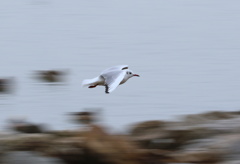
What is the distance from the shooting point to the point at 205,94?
31.8ft

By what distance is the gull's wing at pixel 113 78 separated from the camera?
6.47 metres

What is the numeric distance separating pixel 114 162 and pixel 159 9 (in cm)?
835

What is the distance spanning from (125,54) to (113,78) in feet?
14.4

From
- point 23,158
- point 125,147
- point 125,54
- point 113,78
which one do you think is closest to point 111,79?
point 113,78

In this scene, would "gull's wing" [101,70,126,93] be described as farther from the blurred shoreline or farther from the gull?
the blurred shoreline

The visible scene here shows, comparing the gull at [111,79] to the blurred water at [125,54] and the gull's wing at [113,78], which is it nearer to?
the gull's wing at [113,78]

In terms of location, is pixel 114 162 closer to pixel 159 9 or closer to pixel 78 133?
pixel 78 133

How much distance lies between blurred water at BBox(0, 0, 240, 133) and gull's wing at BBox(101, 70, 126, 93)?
1270 mm

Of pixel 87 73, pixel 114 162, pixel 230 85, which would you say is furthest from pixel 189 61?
pixel 114 162

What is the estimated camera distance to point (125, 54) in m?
11.1

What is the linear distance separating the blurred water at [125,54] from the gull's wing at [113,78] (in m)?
1.27

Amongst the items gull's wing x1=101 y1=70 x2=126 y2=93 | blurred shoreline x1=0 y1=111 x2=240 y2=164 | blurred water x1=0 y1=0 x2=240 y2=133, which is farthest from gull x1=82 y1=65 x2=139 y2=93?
blurred water x1=0 y1=0 x2=240 y2=133

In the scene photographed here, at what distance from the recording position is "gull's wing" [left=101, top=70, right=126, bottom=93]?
21.2ft

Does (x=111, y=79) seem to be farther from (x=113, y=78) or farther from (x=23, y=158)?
(x=23, y=158)
